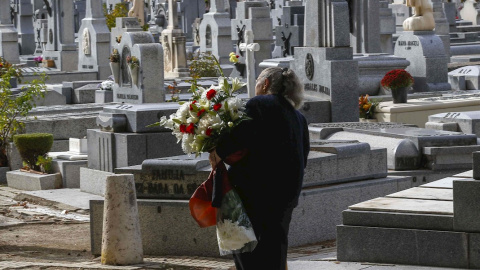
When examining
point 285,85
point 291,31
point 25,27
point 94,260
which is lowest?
point 94,260

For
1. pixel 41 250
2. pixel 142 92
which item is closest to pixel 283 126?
pixel 41 250

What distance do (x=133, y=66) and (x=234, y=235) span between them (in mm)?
10197

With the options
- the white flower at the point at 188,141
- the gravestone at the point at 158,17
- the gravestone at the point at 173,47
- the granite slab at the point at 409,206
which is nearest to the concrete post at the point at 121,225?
the granite slab at the point at 409,206

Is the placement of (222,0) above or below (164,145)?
above

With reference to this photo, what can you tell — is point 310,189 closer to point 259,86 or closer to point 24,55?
point 259,86

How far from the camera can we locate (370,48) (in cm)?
1988

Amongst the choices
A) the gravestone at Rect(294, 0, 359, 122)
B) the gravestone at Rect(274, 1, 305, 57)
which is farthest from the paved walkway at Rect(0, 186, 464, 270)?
the gravestone at Rect(274, 1, 305, 57)

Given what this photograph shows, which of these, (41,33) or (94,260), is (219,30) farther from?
(94,260)

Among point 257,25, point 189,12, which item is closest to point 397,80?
point 257,25

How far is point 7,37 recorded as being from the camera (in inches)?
1253

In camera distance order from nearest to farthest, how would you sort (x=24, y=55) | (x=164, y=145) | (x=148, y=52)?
(x=164, y=145)
(x=148, y=52)
(x=24, y=55)

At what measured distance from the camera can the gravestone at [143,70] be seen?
51.5 feet

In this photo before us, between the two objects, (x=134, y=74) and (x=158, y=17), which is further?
(x=158, y=17)

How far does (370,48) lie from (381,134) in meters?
8.67
